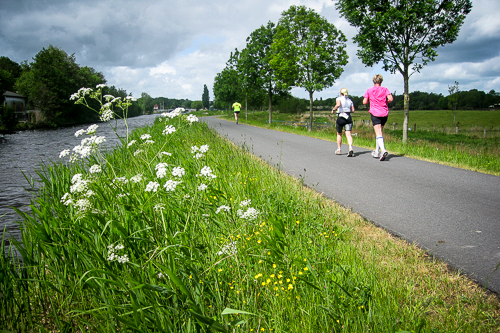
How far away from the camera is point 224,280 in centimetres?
221

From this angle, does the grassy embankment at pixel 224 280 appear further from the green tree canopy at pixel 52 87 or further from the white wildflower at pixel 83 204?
the green tree canopy at pixel 52 87

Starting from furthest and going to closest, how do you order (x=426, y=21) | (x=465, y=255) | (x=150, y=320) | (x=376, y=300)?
(x=426, y=21) → (x=465, y=255) → (x=376, y=300) → (x=150, y=320)

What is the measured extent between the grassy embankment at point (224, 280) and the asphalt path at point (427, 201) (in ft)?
1.17

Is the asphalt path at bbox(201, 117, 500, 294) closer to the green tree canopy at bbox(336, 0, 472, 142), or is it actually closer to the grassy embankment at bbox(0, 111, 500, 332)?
the grassy embankment at bbox(0, 111, 500, 332)

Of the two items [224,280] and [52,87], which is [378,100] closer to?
[224,280]

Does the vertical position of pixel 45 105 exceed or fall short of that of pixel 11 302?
it exceeds it

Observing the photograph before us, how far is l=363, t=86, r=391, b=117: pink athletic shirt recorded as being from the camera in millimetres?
8383

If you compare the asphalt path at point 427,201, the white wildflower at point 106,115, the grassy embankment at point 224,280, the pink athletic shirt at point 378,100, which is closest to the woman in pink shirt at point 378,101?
the pink athletic shirt at point 378,100

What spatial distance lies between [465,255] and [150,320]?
3.13 m

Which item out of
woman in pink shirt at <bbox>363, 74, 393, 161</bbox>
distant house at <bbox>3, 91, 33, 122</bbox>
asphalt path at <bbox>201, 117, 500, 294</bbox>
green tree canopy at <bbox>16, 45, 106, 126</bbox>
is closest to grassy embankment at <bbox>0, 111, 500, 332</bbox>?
asphalt path at <bbox>201, 117, 500, 294</bbox>

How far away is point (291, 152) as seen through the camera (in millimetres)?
10008

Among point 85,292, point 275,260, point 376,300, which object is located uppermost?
point 275,260

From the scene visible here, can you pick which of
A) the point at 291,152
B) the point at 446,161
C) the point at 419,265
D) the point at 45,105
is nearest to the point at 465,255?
the point at 419,265

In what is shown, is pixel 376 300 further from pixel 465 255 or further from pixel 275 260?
pixel 465 255
